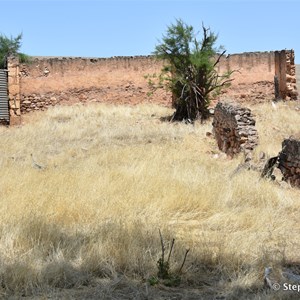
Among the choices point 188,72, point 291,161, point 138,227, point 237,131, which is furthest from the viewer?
point 188,72

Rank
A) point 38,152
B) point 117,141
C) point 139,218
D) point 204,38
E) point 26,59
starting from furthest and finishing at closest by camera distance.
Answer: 1. point 26,59
2. point 204,38
3. point 117,141
4. point 38,152
5. point 139,218

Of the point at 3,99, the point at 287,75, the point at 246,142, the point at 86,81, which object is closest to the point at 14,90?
the point at 3,99

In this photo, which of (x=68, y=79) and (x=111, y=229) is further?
(x=68, y=79)

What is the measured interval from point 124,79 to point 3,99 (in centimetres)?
549

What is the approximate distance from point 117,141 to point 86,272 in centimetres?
909

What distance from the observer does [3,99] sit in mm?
18453

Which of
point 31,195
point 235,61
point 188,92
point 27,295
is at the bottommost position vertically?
point 27,295

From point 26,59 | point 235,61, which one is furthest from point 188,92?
point 26,59

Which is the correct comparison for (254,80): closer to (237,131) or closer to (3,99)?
(237,131)

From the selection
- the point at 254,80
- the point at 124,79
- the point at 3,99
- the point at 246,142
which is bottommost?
the point at 246,142

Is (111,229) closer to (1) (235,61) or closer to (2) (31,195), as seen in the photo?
(2) (31,195)

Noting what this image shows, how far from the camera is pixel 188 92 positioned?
1725 cm

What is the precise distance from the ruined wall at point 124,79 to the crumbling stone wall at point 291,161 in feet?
38.3

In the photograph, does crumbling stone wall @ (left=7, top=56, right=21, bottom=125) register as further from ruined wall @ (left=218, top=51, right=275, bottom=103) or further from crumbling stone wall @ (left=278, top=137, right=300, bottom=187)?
crumbling stone wall @ (left=278, top=137, right=300, bottom=187)
